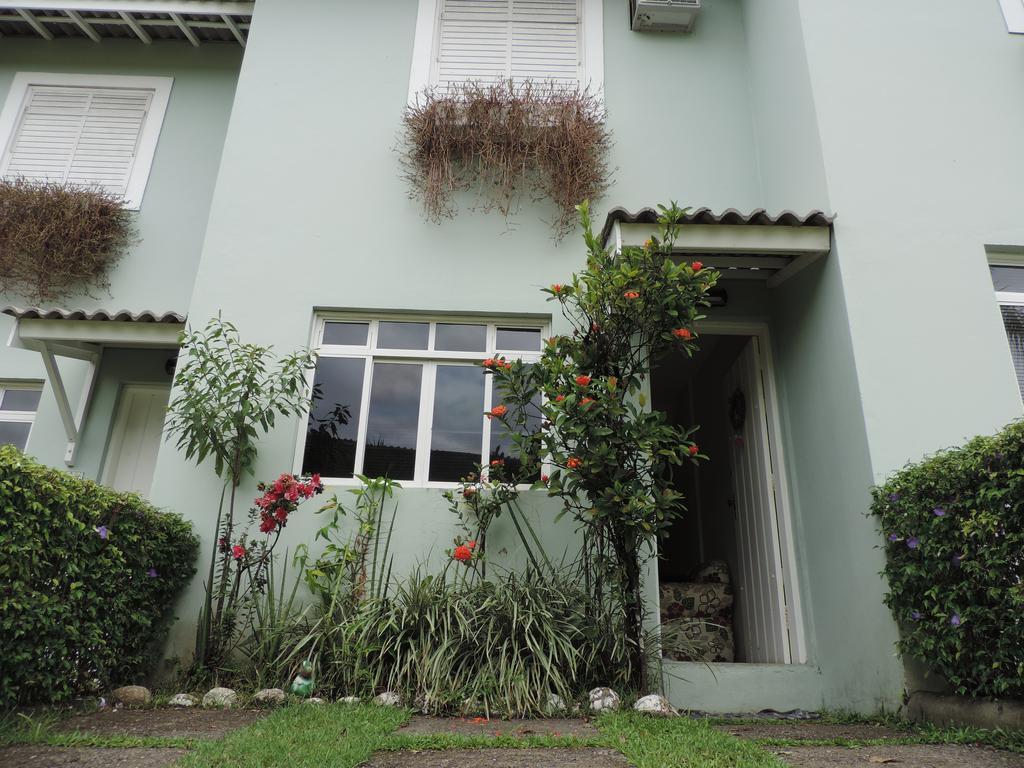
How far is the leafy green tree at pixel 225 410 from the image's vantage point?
15.1 ft

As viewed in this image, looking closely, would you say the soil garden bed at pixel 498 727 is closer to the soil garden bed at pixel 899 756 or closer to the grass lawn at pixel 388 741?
the grass lawn at pixel 388 741

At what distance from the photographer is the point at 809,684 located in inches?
183

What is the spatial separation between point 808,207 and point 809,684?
335 cm

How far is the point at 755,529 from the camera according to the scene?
18.8ft

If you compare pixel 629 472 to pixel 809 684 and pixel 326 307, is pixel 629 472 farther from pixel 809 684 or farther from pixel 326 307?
pixel 326 307

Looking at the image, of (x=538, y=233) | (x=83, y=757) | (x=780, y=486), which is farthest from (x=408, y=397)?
(x=83, y=757)

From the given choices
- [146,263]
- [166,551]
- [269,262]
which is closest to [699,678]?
[166,551]

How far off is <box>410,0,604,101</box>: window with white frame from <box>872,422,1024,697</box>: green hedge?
176 inches

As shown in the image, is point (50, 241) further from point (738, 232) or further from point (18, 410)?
point (738, 232)

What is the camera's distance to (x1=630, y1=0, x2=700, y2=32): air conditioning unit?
6383 mm

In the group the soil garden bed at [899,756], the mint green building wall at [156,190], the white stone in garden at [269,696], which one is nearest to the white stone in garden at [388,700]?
the white stone in garden at [269,696]

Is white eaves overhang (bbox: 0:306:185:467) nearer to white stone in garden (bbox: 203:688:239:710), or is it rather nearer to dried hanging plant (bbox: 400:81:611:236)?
dried hanging plant (bbox: 400:81:611:236)

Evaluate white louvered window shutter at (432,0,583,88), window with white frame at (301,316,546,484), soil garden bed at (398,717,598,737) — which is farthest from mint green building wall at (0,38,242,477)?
soil garden bed at (398,717,598,737)

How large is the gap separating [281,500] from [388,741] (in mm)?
2045
